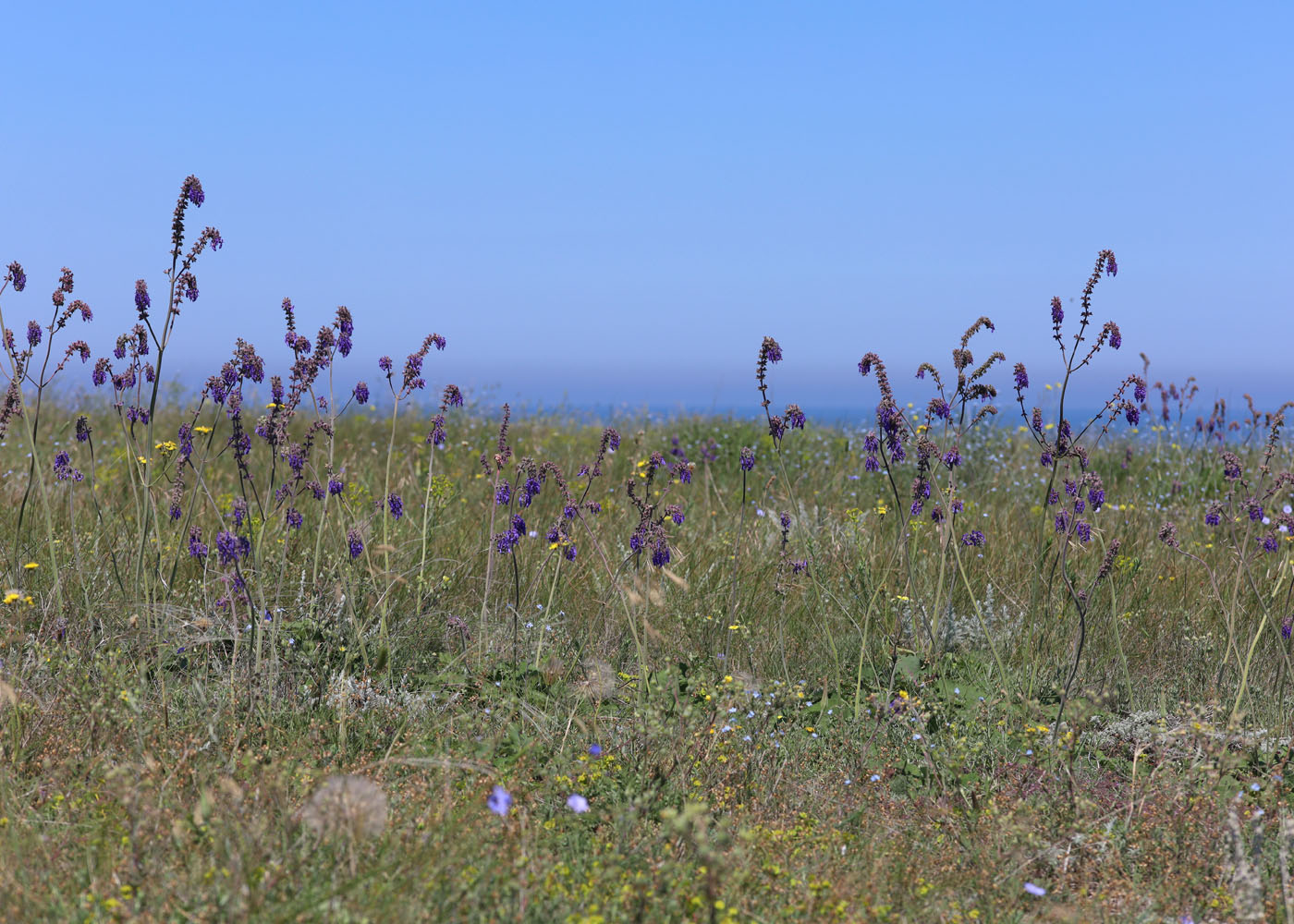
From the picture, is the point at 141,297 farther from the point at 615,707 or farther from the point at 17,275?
the point at 615,707

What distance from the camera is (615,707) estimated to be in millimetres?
3795

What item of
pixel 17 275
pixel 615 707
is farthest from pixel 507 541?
pixel 17 275

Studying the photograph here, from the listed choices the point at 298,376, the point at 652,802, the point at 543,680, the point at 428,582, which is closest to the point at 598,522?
the point at 428,582

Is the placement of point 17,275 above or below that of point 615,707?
above

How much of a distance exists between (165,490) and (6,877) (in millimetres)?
3302

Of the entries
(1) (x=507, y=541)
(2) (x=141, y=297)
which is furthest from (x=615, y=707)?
(2) (x=141, y=297)

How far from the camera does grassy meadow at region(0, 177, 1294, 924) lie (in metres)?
2.41

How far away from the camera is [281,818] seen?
2490mm

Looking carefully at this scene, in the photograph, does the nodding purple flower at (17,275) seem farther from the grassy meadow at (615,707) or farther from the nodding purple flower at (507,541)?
the nodding purple flower at (507,541)

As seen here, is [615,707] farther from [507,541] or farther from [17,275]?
[17,275]

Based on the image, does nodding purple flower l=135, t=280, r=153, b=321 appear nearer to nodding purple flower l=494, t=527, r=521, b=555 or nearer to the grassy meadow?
the grassy meadow

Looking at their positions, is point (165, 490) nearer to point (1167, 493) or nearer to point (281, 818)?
point (281, 818)

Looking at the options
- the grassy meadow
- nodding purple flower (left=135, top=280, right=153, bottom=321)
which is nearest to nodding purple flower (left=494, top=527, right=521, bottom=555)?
the grassy meadow

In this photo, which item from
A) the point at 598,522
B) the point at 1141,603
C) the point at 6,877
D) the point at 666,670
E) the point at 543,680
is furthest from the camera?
the point at 598,522
